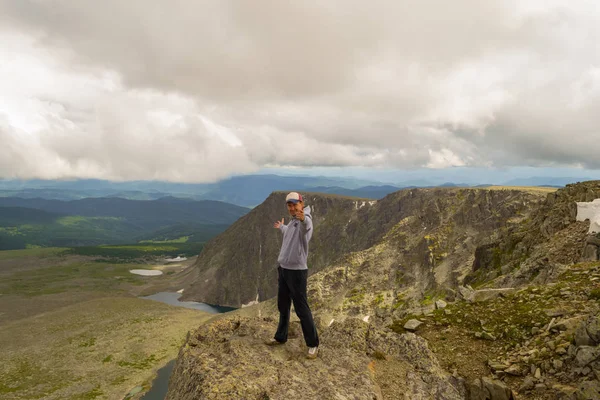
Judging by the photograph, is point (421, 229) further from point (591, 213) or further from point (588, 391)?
point (588, 391)

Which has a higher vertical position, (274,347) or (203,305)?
(274,347)

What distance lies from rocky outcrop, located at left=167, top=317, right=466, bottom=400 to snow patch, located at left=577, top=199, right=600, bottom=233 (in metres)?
22.4

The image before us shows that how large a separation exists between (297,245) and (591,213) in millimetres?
30597

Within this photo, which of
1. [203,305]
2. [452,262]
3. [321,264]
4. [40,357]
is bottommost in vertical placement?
[203,305]

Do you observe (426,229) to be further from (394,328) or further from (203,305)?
(203,305)

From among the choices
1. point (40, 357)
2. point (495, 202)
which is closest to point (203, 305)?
point (40, 357)

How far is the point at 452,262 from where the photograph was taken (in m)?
75.1

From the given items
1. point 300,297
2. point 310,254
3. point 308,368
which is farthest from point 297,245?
point 310,254

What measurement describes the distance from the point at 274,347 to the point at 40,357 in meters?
118

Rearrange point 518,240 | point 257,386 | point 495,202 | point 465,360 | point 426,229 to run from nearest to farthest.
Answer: point 257,386 → point 465,360 → point 518,240 → point 495,202 → point 426,229

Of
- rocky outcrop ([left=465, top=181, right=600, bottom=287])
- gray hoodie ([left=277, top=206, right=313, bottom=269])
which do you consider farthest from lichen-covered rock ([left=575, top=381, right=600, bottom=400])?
rocky outcrop ([left=465, top=181, right=600, bottom=287])

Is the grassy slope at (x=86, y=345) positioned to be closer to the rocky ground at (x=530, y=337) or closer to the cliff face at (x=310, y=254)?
the cliff face at (x=310, y=254)

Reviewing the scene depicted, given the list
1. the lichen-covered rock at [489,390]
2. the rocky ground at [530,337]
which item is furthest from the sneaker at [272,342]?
the lichen-covered rock at [489,390]

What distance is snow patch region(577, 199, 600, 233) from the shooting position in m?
23.8
